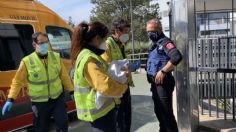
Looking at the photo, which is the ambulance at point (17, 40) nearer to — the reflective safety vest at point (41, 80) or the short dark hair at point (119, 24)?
the reflective safety vest at point (41, 80)

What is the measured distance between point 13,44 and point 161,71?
3.19 m

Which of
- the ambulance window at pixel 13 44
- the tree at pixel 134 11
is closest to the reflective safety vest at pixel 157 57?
the ambulance window at pixel 13 44

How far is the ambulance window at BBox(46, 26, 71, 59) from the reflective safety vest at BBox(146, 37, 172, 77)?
3.40 meters

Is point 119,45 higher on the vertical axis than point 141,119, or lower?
higher

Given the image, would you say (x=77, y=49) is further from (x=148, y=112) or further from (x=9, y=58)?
(x=148, y=112)

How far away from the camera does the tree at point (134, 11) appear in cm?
5181

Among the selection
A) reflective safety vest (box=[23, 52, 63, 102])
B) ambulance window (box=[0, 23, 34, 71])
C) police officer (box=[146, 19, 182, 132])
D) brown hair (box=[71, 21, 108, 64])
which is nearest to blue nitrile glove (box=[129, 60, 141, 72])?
police officer (box=[146, 19, 182, 132])

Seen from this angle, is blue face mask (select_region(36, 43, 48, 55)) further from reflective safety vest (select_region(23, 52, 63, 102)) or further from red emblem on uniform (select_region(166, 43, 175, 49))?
red emblem on uniform (select_region(166, 43, 175, 49))

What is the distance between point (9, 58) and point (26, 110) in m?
0.94

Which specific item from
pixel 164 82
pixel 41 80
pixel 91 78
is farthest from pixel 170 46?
Answer: pixel 41 80

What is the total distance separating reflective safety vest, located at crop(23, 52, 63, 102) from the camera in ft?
20.1

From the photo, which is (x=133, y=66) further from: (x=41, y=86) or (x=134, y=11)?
(x=134, y=11)

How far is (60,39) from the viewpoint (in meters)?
9.12

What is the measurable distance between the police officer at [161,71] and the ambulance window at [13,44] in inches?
106
